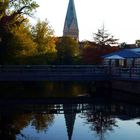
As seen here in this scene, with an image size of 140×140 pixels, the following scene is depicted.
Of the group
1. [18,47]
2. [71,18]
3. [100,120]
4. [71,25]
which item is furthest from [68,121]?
[71,25]

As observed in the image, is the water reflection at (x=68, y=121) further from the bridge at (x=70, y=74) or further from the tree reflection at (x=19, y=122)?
the bridge at (x=70, y=74)

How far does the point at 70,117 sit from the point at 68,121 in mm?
1615

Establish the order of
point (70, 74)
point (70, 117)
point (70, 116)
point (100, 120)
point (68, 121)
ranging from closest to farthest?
1. point (68, 121)
2. point (100, 120)
3. point (70, 117)
4. point (70, 116)
5. point (70, 74)

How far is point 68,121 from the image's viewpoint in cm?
2561

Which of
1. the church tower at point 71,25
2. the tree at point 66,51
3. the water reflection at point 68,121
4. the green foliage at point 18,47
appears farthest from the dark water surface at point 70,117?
the church tower at point 71,25

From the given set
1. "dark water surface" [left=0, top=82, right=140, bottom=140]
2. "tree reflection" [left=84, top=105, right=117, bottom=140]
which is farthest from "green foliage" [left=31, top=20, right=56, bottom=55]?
"tree reflection" [left=84, top=105, right=117, bottom=140]

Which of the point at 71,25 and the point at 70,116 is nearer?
the point at 70,116

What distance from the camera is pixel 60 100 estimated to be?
35781 millimetres

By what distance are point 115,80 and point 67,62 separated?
3414cm

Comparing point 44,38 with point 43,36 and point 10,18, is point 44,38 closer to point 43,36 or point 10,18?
point 43,36

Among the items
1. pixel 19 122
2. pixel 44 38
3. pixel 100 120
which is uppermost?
pixel 44 38

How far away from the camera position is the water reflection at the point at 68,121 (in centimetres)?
2127

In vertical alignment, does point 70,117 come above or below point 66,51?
below

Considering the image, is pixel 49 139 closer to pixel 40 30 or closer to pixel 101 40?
pixel 40 30
